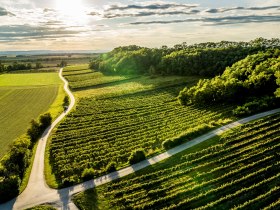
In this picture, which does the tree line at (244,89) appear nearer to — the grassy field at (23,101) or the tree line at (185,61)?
the grassy field at (23,101)

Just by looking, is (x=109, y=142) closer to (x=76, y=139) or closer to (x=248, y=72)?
(x=76, y=139)

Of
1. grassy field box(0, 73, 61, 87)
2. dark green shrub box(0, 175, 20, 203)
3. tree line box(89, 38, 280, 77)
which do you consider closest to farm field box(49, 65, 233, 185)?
dark green shrub box(0, 175, 20, 203)

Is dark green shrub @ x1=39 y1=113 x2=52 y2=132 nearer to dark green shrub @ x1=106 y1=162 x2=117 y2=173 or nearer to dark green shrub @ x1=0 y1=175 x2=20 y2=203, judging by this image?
dark green shrub @ x1=106 y1=162 x2=117 y2=173

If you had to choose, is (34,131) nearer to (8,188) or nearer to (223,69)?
(8,188)

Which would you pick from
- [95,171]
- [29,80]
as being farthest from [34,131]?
[29,80]

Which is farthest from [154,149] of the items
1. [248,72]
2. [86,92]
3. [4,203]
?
[86,92]

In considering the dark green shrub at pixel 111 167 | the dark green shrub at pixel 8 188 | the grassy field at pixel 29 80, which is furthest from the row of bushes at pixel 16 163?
the grassy field at pixel 29 80
